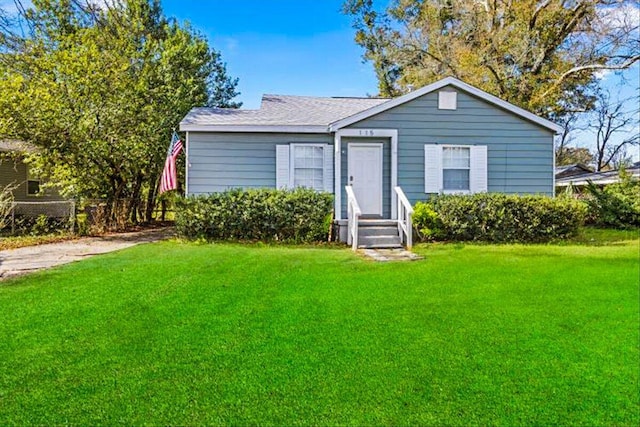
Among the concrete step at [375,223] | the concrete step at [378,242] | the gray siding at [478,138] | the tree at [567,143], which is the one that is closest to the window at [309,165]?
the gray siding at [478,138]

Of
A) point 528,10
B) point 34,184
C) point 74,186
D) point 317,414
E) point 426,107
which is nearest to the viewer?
point 317,414

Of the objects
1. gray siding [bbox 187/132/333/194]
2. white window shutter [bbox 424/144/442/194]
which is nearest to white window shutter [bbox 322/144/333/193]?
gray siding [bbox 187/132/333/194]

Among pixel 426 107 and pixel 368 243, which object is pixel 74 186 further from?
pixel 426 107

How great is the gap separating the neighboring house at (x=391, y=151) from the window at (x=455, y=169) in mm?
22

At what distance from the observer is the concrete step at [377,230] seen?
7.86 metres

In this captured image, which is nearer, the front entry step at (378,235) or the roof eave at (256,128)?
the front entry step at (378,235)

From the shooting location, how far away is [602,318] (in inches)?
128

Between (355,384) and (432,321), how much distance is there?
1207 millimetres

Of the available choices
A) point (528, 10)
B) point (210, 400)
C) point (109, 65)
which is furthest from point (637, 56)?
point (210, 400)

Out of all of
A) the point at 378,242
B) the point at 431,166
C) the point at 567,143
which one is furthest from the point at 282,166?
the point at 567,143

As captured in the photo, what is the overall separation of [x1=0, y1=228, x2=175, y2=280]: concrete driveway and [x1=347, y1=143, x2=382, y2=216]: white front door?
4.84 meters

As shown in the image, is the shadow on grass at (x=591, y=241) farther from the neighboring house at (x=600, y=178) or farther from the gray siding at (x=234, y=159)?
the gray siding at (x=234, y=159)

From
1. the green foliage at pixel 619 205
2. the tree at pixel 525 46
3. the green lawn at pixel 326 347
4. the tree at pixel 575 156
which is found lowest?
the green lawn at pixel 326 347

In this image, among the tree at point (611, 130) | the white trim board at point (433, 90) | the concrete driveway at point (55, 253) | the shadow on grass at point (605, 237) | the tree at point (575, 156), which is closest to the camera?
the concrete driveway at point (55, 253)
